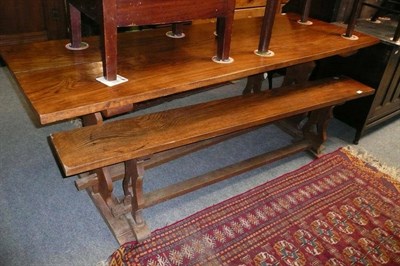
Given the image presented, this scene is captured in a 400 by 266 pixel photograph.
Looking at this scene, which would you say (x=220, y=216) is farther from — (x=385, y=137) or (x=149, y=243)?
(x=385, y=137)

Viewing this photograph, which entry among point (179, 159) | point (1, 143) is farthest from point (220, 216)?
point (1, 143)

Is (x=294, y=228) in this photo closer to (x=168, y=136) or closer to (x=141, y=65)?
(x=168, y=136)

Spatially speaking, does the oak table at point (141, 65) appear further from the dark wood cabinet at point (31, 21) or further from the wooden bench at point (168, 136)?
the dark wood cabinet at point (31, 21)

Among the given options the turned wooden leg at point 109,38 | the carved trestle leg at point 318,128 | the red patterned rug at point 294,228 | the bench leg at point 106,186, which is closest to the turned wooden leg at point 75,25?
the turned wooden leg at point 109,38

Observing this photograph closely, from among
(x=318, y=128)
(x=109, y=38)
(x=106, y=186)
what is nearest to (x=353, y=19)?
(x=318, y=128)

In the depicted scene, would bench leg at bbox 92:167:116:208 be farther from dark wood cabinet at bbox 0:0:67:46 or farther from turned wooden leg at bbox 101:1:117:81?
dark wood cabinet at bbox 0:0:67:46

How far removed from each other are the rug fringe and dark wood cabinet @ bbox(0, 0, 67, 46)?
2.81 m

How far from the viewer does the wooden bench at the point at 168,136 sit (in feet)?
4.75

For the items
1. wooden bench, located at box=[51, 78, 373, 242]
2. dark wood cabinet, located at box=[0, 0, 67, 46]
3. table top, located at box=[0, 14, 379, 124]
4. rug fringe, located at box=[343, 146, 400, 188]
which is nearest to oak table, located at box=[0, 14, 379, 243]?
table top, located at box=[0, 14, 379, 124]

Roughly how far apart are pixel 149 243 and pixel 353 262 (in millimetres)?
999

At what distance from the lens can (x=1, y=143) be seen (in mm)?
2328

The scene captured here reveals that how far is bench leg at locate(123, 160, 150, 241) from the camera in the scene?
1659 millimetres

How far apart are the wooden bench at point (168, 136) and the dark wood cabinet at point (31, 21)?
2001 millimetres

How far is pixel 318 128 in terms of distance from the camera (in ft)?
7.91
